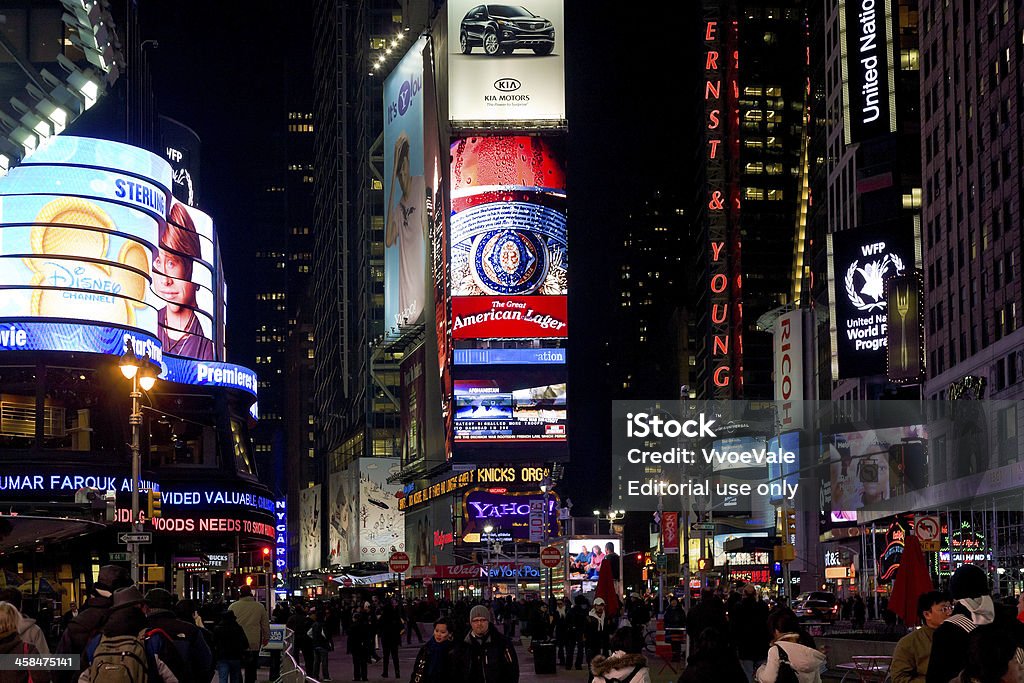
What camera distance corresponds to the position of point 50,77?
1139 cm

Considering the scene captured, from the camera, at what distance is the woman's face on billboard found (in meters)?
81.4

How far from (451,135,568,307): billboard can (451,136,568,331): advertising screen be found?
0.07 metres

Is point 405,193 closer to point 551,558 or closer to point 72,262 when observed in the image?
point 72,262

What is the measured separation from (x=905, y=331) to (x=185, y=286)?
129 feet

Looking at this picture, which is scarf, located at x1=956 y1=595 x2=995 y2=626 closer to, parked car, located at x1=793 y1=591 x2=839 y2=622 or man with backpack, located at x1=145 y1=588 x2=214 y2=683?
man with backpack, located at x1=145 y1=588 x2=214 y2=683

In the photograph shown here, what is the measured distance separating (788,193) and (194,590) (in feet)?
388

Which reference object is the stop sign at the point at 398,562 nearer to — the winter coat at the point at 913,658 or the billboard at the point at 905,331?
the billboard at the point at 905,331

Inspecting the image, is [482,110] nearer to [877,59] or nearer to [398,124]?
[398,124]

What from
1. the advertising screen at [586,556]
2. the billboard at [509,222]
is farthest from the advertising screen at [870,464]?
the billboard at [509,222]

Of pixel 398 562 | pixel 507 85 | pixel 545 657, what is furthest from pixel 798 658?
pixel 507 85

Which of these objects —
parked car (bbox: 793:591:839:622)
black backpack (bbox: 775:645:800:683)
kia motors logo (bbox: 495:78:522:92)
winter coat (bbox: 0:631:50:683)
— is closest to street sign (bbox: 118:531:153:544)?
winter coat (bbox: 0:631:50:683)

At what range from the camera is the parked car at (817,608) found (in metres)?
54.3

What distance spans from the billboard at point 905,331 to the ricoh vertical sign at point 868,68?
8.39 meters

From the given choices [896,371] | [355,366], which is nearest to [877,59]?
[896,371]
